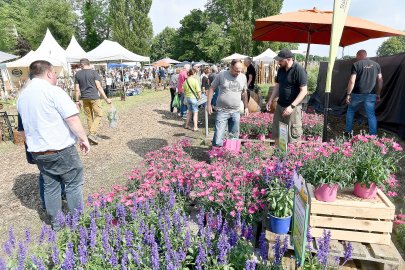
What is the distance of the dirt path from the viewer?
14.0 ft

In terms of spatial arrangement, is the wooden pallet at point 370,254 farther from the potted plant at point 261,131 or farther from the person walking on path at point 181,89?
the person walking on path at point 181,89

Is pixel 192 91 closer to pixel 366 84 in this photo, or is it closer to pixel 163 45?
pixel 366 84

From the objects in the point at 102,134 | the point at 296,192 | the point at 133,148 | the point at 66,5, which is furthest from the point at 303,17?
the point at 66,5

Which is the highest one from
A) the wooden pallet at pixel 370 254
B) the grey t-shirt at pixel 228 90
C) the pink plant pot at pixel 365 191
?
the grey t-shirt at pixel 228 90

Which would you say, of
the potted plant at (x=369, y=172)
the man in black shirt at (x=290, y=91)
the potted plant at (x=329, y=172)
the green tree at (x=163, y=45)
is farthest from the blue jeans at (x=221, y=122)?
the green tree at (x=163, y=45)

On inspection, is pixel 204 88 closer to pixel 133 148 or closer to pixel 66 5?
pixel 133 148

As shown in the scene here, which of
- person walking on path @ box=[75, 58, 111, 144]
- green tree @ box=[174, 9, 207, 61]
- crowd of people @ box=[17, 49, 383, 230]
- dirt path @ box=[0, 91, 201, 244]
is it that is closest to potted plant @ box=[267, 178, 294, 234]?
crowd of people @ box=[17, 49, 383, 230]

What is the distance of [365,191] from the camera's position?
2793 mm

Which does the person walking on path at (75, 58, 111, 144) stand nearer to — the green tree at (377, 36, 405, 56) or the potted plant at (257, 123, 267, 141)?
the potted plant at (257, 123, 267, 141)

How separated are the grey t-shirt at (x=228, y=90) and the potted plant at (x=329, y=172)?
2.34 meters

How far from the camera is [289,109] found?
4.43m

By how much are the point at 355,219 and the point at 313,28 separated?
5251mm

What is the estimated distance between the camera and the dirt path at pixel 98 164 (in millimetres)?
4254

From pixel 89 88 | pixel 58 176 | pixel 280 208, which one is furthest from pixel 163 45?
pixel 280 208
